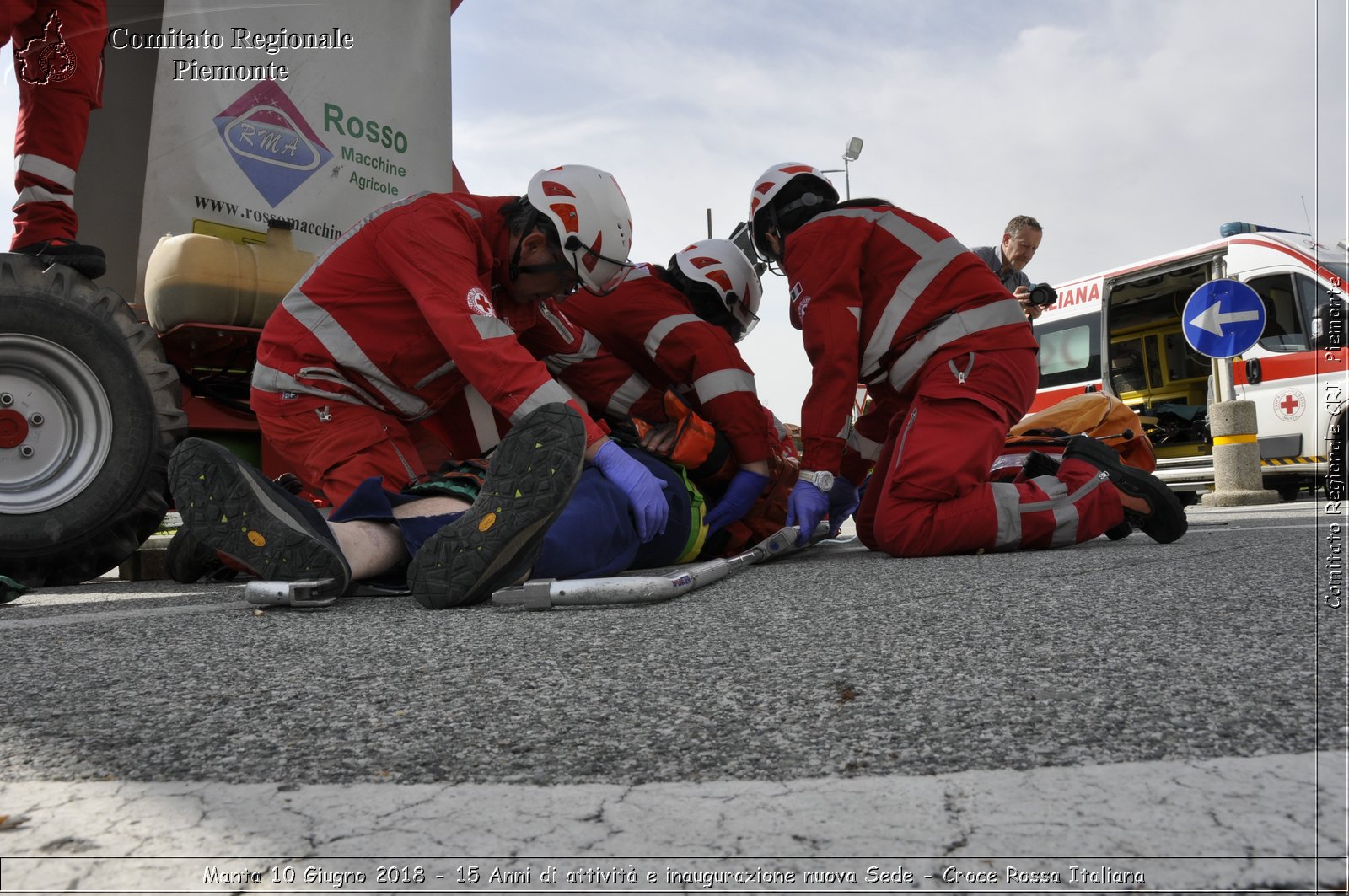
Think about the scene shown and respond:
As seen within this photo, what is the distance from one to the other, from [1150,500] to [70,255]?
3.35m

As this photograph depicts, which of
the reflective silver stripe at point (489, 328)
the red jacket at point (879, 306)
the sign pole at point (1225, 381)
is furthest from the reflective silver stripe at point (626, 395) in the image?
the sign pole at point (1225, 381)

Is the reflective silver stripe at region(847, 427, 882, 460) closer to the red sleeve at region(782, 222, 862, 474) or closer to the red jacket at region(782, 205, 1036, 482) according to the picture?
the red jacket at region(782, 205, 1036, 482)

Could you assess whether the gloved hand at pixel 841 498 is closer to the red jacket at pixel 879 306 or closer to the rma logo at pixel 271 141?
the red jacket at pixel 879 306

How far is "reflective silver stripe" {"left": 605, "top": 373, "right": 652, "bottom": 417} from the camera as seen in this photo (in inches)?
141

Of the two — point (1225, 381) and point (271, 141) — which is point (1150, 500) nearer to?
point (271, 141)

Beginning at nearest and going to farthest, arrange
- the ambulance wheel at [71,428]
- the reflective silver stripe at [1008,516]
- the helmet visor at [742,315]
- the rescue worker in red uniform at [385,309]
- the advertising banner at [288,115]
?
the ambulance wheel at [71,428], the rescue worker in red uniform at [385,309], the reflective silver stripe at [1008,516], the advertising banner at [288,115], the helmet visor at [742,315]

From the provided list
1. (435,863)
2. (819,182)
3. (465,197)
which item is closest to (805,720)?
(435,863)

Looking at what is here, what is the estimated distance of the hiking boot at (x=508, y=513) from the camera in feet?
6.21

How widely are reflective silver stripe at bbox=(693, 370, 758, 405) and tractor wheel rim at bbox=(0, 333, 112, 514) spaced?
1811 millimetres

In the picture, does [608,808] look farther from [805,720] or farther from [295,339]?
[295,339]

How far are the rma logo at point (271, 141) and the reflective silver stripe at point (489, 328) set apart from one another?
1.76 meters

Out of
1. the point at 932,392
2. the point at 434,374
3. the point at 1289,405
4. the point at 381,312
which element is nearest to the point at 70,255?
the point at 381,312

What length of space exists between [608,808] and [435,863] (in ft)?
0.51

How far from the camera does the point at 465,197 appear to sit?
2943mm
